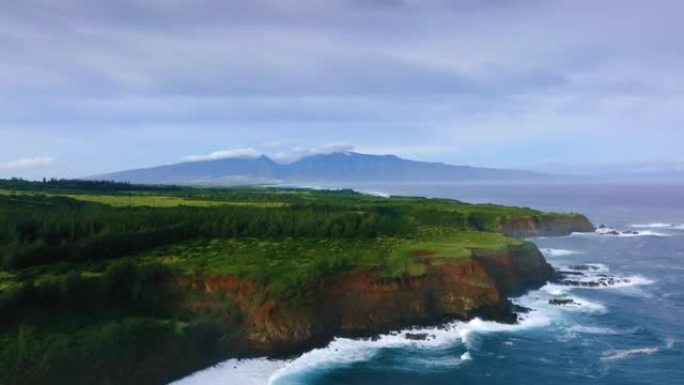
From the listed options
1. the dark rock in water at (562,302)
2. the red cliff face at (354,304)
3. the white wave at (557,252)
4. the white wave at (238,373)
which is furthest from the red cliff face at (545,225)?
the white wave at (238,373)

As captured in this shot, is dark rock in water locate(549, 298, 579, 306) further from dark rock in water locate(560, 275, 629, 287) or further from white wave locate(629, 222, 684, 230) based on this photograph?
white wave locate(629, 222, 684, 230)

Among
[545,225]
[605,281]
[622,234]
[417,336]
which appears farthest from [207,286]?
[622,234]

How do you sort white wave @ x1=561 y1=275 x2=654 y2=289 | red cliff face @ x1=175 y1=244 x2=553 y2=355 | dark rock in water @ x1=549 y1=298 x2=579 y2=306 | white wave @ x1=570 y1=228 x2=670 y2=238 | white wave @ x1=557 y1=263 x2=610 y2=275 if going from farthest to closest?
1. white wave @ x1=570 y1=228 x2=670 y2=238
2. white wave @ x1=557 y1=263 x2=610 y2=275
3. white wave @ x1=561 y1=275 x2=654 y2=289
4. dark rock in water @ x1=549 y1=298 x2=579 y2=306
5. red cliff face @ x1=175 y1=244 x2=553 y2=355

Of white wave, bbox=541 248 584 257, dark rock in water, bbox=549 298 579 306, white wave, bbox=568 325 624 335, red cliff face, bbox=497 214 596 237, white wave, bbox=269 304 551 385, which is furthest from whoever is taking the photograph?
red cliff face, bbox=497 214 596 237

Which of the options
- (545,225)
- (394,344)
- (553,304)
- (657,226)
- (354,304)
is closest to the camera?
(394,344)

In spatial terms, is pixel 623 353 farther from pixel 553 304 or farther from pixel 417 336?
pixel 417 336

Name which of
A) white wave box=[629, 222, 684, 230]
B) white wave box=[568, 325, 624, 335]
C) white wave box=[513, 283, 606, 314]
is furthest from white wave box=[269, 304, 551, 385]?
white wave box=[629, 222, 684, 230]

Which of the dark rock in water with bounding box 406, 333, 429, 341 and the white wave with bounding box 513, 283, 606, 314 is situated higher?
the white wave with bounding box 513, 283, 606, 314

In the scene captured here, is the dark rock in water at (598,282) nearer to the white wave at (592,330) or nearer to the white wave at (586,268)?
the white wave at (586,268)
